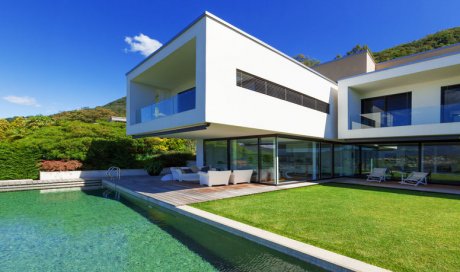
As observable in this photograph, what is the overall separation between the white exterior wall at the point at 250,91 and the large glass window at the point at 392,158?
5.68m

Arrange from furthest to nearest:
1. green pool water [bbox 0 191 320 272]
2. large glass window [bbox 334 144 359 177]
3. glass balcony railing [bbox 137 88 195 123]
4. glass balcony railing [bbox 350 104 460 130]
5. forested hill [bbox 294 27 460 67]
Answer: forested hill [bbox 294 27 460 67]
large glass window [bbox 334 144 359 177]
glass balcony railing [bbox 350 104 460 130]
glass balcony railing [bbox 137 88 195 123]
green pool water [bbox 0 191 320 272]

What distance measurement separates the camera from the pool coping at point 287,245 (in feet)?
12.1

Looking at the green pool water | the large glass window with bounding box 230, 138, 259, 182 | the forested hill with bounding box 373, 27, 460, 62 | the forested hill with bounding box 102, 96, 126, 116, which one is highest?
the forested hill with bounding box 373, 27, 460, 62

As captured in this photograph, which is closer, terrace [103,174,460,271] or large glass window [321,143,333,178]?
terrace [103,174,460,271]

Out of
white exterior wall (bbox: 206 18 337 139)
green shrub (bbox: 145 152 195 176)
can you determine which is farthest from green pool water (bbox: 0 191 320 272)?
green shrub (bbox: 145 152 195 176)

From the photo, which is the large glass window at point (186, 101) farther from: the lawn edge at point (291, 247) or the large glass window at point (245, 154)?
the large glass window at point (245, 154)

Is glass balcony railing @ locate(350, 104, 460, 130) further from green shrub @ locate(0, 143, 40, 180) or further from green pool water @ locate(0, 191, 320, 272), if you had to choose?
green shrub @ locate(0, 143, 40, 180)

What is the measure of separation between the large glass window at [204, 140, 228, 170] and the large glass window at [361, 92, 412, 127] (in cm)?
863

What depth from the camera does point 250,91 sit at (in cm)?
988

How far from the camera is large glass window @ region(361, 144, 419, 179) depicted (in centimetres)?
1484

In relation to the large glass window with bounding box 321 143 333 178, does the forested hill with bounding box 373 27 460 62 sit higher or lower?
higher

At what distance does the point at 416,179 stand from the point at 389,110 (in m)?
4.36

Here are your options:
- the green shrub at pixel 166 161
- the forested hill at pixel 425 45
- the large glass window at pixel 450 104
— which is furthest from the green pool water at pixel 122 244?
the forested hill at pixel 425 45

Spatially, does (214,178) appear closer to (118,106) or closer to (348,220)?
(348,220)
